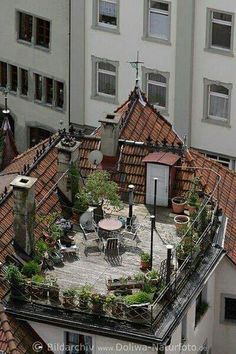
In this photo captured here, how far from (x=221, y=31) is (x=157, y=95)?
5488 millimetres

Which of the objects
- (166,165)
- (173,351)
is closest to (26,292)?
(173,351)

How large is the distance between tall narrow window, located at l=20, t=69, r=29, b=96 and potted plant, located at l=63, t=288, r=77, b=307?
117ft

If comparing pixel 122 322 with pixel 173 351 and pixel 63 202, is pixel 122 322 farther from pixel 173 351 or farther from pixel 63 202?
pixel 63 202

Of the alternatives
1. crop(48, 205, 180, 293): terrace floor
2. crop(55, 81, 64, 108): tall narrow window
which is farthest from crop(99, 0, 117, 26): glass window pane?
crop(48, 205, 180, 293): terrace floor

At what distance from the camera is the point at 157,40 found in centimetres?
9300

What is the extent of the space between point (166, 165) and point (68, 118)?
2404 centimetres

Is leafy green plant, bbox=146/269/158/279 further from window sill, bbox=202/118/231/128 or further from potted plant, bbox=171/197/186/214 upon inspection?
window sill, bbox=202/118/231/128

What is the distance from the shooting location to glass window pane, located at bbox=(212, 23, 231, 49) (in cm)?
9112

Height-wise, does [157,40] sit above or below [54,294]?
above

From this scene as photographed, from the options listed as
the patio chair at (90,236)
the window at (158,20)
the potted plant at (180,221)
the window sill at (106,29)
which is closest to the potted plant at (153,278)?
the patio chair at (90,236)

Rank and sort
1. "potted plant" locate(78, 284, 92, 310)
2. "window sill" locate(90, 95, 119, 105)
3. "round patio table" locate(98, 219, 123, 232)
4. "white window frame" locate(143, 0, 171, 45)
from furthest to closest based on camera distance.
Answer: "window sill" locate(90, 95, 119, 105)
"white window frame" locate(143, 0, 171, 45)
"round patio table" locate(98, 219, 123, 232)
"potted plant" locate(78, 284, 92, 310)

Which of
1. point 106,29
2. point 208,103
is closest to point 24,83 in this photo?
point 106,29

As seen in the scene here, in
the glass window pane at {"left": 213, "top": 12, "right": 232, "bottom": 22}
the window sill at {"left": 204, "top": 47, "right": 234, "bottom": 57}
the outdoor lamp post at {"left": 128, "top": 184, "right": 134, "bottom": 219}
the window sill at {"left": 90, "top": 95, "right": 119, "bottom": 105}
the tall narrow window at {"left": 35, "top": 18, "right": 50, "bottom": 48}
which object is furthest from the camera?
Result: the tall narrow window at {"left": 35, "top": 18, "right": 50, "bottom": 48}

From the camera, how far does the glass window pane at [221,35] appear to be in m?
91.1
